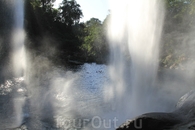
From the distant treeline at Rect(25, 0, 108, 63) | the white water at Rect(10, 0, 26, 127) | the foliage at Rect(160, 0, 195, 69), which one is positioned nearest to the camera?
the white water at Rect(10, 0, 26, 127)

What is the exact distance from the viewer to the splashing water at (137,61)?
28.8 feet

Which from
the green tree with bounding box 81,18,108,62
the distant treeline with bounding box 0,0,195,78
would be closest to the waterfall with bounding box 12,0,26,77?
the distant treeline with bounding box 0,0,195,78

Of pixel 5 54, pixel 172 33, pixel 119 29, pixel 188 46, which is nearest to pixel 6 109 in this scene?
pixel 119 29

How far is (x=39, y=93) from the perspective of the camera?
10859 millimetres

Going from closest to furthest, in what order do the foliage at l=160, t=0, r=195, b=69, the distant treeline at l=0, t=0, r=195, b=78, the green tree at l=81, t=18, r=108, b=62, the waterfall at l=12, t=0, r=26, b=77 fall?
the waterfall at l=12, t=0, r=26, b=77 → the foliage at l=160, t=0, r=195, b=69 → the distant treeline at l=0, t=0, r=195, b=78 → the green tree at l=81, t=18, r=108, b=62

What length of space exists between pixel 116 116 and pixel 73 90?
5.16 metres

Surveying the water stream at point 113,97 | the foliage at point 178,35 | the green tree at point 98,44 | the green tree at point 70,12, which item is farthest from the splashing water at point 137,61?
the green tree at point 70,12

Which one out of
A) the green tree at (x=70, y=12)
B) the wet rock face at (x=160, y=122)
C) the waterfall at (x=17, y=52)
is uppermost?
the green tree at (x=70, y=12)

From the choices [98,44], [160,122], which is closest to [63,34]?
[98,44]

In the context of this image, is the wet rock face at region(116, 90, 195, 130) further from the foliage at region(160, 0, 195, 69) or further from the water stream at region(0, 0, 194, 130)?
the foliage at region(160, 0, 195, 69)

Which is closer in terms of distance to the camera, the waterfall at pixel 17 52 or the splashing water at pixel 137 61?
the splashing water at pixel 137 61

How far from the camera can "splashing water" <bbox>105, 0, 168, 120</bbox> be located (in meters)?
8.77

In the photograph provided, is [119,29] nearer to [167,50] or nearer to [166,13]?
[167,50]

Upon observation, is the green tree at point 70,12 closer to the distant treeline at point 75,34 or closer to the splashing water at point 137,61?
the distant treeline at point 75,34
